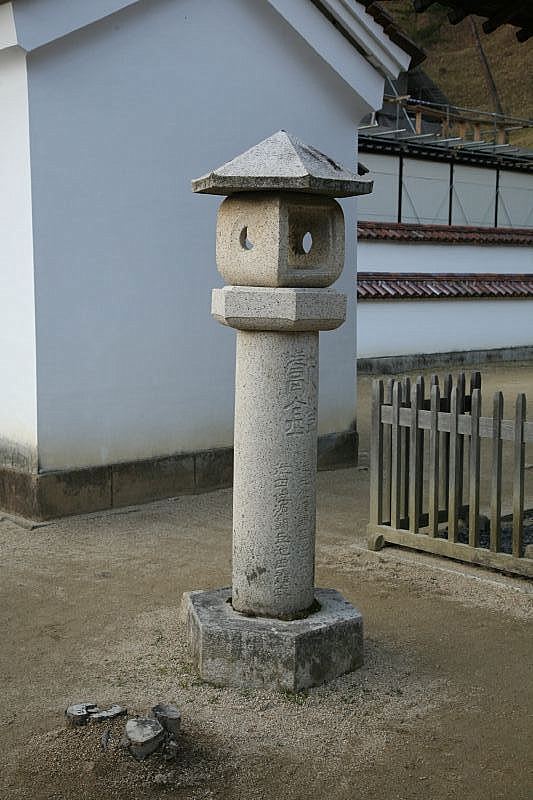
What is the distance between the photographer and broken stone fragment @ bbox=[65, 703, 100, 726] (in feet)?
12.3

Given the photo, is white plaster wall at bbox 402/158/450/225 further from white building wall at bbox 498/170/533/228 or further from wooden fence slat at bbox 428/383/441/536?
wooden fence slat at bbox 428/383/441/536

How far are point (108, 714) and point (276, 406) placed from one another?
150cm

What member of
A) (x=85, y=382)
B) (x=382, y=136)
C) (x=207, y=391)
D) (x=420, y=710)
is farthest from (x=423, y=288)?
(x=420, y=710)

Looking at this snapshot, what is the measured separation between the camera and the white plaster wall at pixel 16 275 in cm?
656

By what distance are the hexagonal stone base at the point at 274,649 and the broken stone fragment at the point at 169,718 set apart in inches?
20.5

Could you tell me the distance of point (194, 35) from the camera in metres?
7.50

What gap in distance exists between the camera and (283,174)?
13.0ft

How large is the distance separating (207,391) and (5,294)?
1940mm

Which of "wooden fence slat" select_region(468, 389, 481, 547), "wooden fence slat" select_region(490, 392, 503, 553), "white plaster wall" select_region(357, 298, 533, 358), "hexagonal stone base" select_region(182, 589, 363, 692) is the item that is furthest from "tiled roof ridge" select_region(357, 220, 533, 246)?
"hexagonal stone base" select_region(182, 589, 363, 692)

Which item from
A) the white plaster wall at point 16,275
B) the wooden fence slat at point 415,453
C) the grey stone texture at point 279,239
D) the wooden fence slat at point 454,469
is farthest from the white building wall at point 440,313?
the grey stone texture at point 279,239

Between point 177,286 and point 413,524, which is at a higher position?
point 177,286

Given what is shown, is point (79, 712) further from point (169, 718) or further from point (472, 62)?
point (472, 62)

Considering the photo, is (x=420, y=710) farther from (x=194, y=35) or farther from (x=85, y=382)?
(x=194, y=35)

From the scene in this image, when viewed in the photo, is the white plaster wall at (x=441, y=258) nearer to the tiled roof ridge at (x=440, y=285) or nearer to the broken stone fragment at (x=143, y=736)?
the tiled roof ridge at (x=440, y=285)
